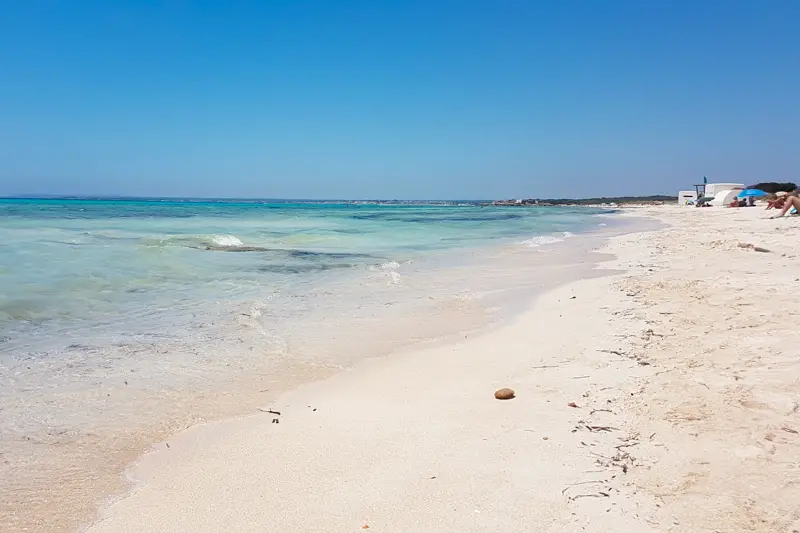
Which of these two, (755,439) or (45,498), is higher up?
(755,439)

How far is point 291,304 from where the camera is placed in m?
7.48

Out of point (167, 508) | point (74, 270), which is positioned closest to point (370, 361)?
point (167, 508)

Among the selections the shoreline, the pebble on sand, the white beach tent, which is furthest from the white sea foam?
the white beach tent

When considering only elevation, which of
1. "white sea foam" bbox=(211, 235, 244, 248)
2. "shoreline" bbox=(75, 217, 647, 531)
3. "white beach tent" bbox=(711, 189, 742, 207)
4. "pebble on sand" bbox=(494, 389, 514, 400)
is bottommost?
"shoreline" bbox=(75, 217, 647, 531)

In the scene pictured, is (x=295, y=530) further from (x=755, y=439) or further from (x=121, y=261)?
(x=121, y=261)

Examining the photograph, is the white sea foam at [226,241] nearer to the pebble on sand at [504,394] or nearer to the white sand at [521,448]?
the white sand at [521,448]

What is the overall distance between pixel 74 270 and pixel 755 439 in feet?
37.7

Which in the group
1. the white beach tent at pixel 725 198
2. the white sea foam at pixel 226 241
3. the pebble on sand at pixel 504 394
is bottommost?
the pebble on sand at pixel 504 394

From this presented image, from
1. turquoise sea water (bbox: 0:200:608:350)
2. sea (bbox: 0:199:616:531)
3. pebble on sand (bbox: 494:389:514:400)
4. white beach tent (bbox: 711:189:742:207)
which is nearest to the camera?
sea (bbox: 0:199:616:531)

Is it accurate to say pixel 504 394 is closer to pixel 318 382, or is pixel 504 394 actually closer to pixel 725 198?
pixel 318 382

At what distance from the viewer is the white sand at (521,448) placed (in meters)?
2.30

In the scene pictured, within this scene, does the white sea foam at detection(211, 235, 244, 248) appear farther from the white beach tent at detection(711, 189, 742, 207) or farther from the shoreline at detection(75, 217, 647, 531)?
the white beach tent at detection(711, 189, 742, 207)

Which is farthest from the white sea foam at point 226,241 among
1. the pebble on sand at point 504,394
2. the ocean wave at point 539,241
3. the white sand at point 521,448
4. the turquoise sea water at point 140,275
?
the pebble on sand at point 504,394

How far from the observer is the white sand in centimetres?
230
